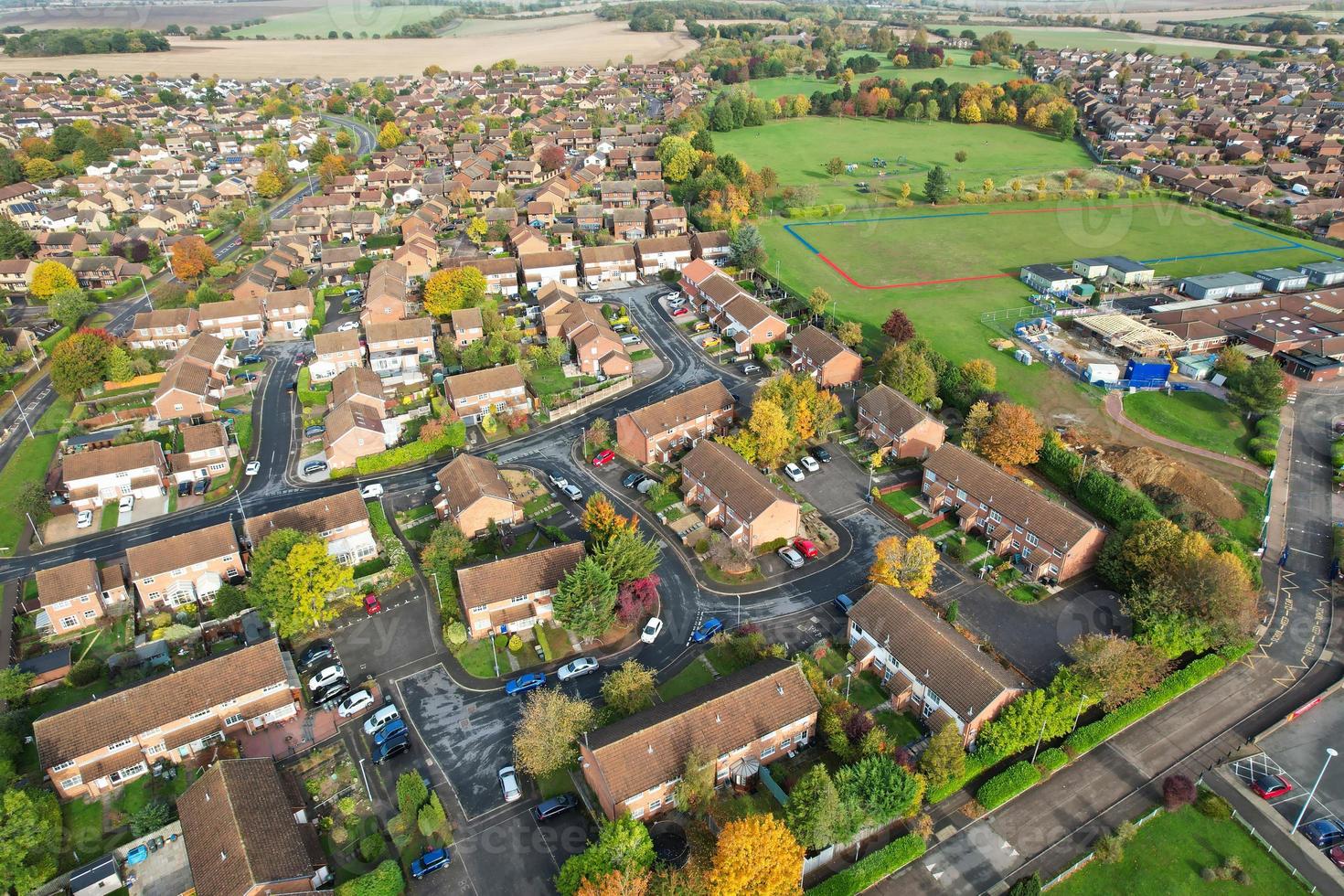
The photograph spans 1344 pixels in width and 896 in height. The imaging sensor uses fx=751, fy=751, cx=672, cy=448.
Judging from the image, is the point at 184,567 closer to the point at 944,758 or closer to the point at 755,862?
the point at 755,862

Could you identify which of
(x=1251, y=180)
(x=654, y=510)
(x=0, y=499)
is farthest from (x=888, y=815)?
(x=1251, y=180)

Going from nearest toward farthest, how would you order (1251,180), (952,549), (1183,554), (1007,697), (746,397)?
(1007,697) → (1183,554) → (952,549) → (746,397) → (1251,180)

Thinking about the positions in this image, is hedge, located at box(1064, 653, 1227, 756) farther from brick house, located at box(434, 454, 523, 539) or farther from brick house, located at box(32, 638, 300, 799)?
brick house, located at box(32, 638, 300, 799)

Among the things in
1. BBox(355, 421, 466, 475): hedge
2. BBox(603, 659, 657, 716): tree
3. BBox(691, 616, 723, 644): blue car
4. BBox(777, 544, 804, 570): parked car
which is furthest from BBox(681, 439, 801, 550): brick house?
BBox(355, 421, 466, 475): hedge

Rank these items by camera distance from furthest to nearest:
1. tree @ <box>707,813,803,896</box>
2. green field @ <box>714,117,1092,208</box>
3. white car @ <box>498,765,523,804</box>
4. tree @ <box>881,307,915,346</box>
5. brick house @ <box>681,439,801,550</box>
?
green field @ <box>714,117,1092,208</box> < tree @ <box>881,307,915,346</box> < brick house @ <box>681,439,801,550</box> < white car @ <box>498,765,523,804</box> < tree @ <box>707,813,803,896</box>

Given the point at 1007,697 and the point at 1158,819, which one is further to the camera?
the point at 1007,697

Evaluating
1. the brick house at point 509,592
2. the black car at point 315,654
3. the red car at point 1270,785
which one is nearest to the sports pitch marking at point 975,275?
the brick house at point 509,592

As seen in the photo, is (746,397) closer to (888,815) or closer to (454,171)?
(888,815)
